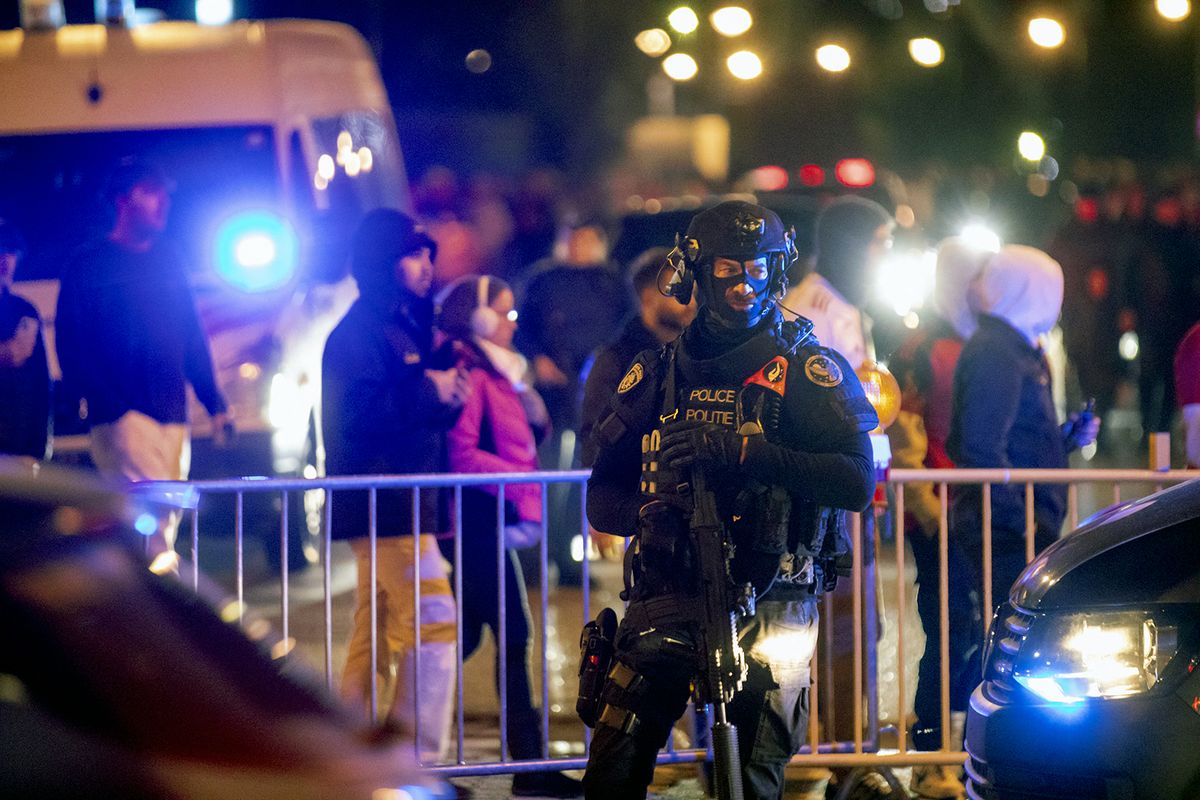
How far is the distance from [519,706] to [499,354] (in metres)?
1.68

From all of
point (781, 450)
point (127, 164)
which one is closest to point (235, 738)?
point (781, 450)

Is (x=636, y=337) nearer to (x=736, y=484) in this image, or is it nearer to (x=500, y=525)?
(x=500, y=525)

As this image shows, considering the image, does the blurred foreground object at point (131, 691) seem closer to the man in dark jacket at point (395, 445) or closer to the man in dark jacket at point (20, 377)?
the man in dark jacket at point (395, 445)

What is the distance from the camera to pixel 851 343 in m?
6.81

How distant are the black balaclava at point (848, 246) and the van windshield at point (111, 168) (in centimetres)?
442

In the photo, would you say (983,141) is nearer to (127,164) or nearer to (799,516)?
(127,164)

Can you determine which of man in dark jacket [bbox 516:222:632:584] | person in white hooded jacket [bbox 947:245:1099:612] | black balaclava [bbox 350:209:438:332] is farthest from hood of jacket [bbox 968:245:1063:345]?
man in dark jacket [bbox 516:222:632:584]

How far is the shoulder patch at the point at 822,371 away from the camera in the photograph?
457 centimetres

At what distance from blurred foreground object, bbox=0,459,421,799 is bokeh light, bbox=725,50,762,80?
45.2 feet

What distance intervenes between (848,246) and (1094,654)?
10.6 ft

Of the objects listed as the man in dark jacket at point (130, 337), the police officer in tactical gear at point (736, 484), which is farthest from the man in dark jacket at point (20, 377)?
the police officer in tactical gear at point (736, 484)

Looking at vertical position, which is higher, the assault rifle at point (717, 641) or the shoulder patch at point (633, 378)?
the shoulder patch at point (633, 378)

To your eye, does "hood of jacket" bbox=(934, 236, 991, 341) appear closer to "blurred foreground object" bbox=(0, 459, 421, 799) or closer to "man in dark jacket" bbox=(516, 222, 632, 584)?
"man in dark jacket" bbox=(516, 222, 632, 584)

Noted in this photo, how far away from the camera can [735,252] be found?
4598 millimetres
